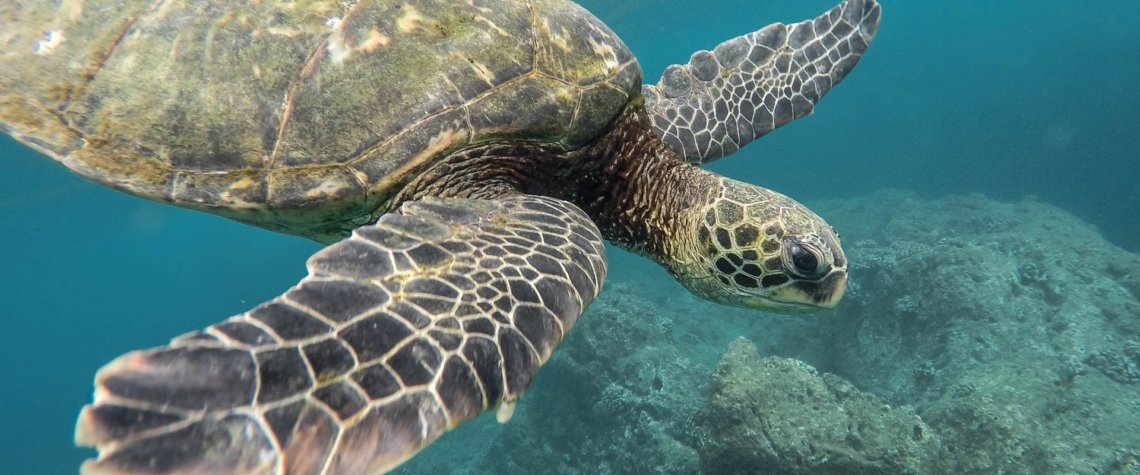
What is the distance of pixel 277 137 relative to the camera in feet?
8.61

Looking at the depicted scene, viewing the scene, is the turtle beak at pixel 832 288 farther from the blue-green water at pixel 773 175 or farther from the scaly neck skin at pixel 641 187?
the blue-green water at pixel 773 175

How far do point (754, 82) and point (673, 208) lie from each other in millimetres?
1743

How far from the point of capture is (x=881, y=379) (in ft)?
31.3

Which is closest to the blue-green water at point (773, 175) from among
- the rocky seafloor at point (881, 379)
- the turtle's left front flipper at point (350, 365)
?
the rocky seafloor at point (881, 379)

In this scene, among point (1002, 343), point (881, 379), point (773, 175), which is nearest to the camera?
point (1002, 343)

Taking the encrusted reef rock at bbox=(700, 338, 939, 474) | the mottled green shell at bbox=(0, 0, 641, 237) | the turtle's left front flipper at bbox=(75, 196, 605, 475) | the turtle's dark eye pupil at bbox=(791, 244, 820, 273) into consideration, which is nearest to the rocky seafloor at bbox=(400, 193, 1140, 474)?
the encrusted reef rock at bbox=(700, 338, 939, 474)

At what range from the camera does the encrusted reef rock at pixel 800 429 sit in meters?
5.41

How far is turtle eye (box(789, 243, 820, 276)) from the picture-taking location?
2.86 meters

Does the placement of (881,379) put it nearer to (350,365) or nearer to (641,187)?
(641,187)

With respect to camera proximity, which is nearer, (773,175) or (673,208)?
(673,208)

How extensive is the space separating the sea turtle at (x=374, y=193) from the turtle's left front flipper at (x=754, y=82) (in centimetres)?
72

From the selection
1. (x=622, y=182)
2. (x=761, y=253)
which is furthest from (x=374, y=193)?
(x=761, y=253)

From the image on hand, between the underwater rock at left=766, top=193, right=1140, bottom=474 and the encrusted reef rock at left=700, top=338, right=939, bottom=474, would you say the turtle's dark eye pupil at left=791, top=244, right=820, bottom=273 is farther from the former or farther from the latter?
the underwater rock at left=766, top=193, right=1140, bottom=474

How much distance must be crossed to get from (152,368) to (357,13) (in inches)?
84.6
